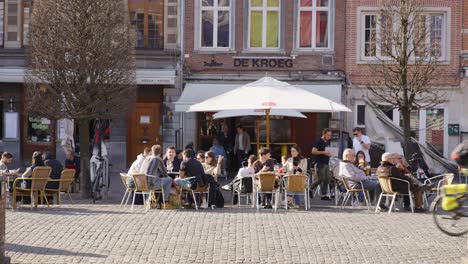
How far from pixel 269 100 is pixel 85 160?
4.66m

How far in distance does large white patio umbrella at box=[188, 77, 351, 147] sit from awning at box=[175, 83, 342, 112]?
6300 mm

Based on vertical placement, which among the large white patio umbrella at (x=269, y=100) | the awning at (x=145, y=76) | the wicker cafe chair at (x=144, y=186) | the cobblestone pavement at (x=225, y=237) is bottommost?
the cobblestone pavement at (x=225, y=237)

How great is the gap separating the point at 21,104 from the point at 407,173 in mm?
15072

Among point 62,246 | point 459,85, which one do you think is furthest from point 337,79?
point 62,246

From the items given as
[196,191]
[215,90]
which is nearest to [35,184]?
[196,191]

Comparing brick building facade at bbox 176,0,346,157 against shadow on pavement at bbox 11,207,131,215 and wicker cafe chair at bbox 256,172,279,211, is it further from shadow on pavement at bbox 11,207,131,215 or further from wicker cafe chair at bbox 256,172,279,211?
shadow on pavement at bbox 11,207,131,215

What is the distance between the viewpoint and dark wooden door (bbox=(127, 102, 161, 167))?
1148 inches

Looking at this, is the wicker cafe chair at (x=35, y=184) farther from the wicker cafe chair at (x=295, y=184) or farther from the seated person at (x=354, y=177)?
the seated person at (x=354, y=177)

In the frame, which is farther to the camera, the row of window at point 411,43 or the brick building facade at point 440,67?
the brick building facade at point 440,67

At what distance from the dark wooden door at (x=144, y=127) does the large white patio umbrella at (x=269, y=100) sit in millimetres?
8329

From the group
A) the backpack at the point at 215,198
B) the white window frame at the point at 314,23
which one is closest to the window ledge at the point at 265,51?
the white window frame at the point at 314,23

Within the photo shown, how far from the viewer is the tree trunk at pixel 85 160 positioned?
21078mm

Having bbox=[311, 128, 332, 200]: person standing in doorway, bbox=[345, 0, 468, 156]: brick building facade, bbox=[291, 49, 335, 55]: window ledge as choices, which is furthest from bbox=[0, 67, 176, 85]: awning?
bbox=[311, 128, 332, 200]: person standing in doorway

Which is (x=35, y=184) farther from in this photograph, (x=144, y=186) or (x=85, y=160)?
(x=85, y=160)
